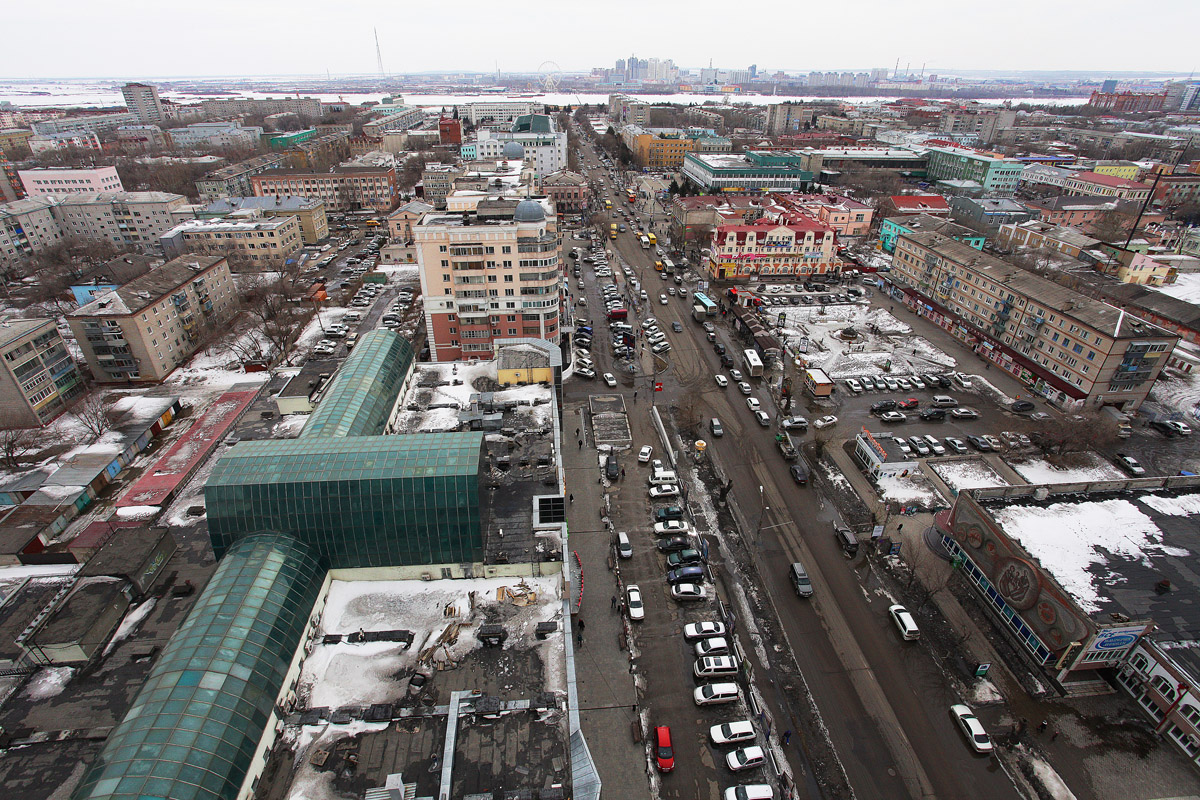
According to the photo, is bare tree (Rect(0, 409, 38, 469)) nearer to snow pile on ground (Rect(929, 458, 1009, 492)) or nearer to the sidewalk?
the sidewalk

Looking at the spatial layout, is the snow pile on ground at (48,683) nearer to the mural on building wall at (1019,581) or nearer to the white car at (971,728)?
the white car at (971,728)

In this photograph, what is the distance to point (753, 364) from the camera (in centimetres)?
5691

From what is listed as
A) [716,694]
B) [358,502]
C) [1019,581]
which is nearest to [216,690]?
[358,502]

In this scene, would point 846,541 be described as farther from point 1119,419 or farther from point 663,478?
point 1119,419

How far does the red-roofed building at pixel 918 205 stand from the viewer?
94.8 meters

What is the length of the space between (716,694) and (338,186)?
405 ft

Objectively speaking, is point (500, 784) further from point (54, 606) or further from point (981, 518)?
point (981, 518)

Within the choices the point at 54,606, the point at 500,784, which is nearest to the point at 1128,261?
the point at 500,784

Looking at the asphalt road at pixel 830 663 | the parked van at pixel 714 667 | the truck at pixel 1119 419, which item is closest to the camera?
the asphalt road at pixel 830 663

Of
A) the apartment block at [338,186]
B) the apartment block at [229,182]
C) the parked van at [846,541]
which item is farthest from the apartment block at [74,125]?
the parked van at [846,541]

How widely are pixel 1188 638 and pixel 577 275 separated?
72487 mm

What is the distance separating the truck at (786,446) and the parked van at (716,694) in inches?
847

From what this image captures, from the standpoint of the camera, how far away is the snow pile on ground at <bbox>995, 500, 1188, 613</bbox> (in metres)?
29.1

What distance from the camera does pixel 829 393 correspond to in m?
54.0
